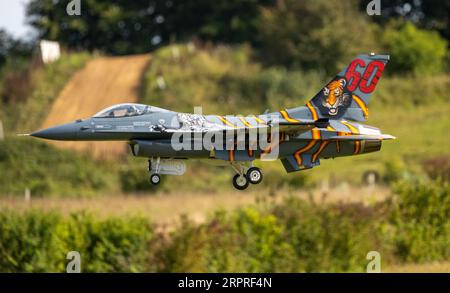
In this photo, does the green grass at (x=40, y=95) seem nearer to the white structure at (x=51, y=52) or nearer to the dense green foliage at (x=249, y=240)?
the white structure at (x=51, y=52)

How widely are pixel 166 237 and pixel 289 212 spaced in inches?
540

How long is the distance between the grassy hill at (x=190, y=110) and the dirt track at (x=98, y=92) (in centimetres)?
130

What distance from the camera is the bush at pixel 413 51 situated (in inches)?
4741

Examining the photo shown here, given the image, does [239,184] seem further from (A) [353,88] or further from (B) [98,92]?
(B) [98,92]

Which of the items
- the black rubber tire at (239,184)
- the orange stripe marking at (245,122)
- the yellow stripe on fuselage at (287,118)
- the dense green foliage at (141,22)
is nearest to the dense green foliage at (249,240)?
the dense green foliage at (141,22)

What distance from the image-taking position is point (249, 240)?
105 m

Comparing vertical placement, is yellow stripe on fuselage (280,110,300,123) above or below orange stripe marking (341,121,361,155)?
above

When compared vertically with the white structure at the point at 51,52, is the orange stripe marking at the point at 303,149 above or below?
below

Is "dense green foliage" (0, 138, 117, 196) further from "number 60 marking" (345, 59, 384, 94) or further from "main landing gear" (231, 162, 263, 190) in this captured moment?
"main landing gear" (231, 162, 263, 190)

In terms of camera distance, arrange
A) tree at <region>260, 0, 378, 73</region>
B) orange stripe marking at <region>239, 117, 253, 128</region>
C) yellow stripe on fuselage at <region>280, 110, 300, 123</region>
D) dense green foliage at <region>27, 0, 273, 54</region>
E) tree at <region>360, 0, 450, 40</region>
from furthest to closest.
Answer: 1. tree at <region>360, 0, 450, 40</region>
2. dense green foliage at <region>27, 0, 273, 54</region>
3. tree at <region>260, 0, 378, 73</region>
4. yellow stripe on fuselage at <region>280, 110, 300, 123</region>
5. orange stripe marking at <region>239, 117, 253, 128</region>

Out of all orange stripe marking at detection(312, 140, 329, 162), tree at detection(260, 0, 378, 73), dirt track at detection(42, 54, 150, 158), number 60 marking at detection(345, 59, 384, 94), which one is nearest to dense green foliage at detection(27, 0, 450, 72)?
tree at detection(260, 0, 378, 73)

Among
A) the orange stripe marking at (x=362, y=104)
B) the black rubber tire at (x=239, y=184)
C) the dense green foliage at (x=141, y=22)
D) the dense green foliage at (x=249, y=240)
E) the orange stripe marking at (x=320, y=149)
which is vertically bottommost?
the dense green foliage at (x=249, y=240)

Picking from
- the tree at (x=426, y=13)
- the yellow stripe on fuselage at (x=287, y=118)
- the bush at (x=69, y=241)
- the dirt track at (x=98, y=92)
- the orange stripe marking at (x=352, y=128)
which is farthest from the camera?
the tree at (x=426, y=13)

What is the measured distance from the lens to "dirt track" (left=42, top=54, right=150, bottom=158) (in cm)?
8112
